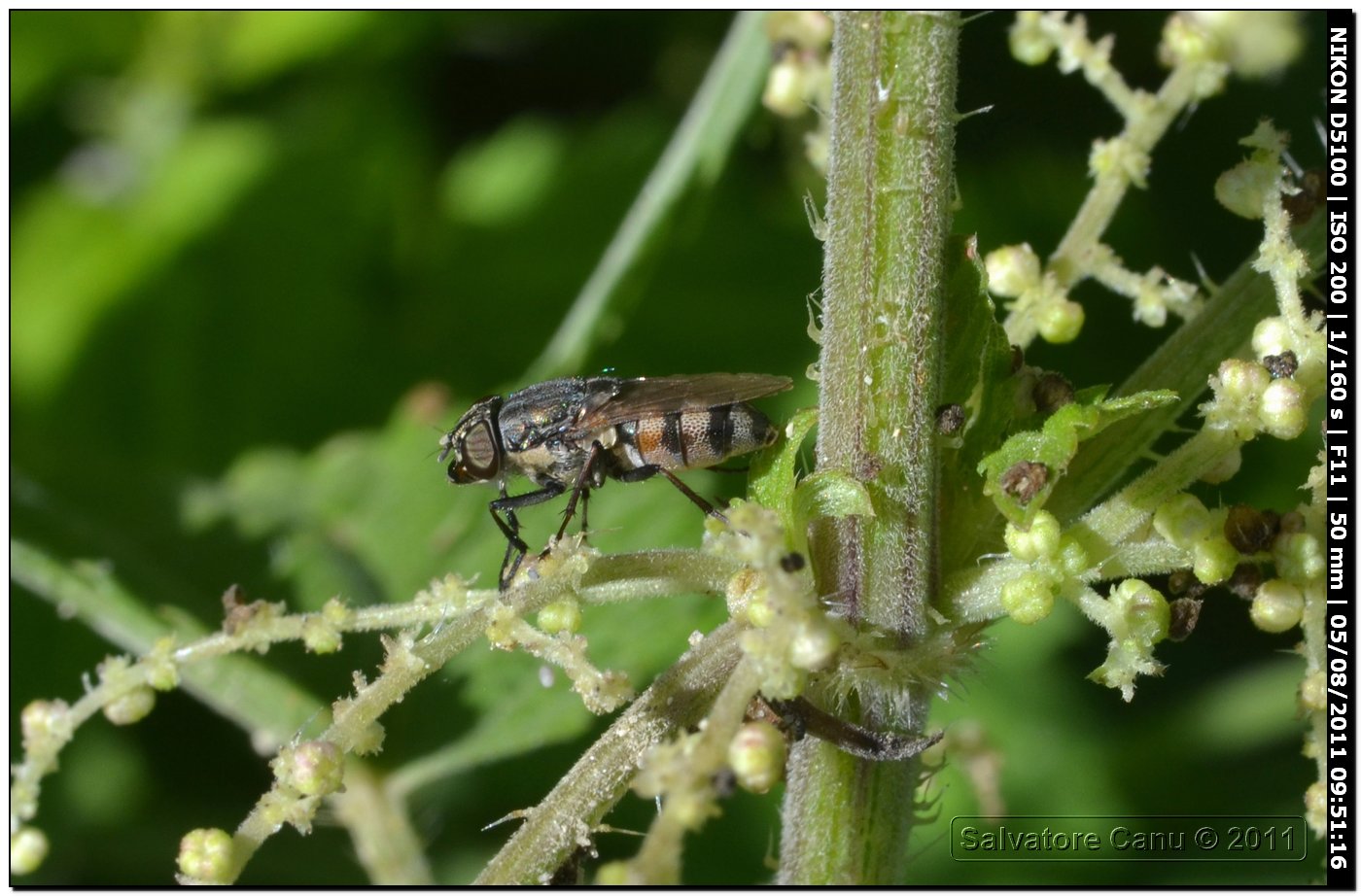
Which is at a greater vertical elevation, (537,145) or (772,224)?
(537,145)

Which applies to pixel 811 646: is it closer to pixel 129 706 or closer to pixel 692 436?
pixel 129 706

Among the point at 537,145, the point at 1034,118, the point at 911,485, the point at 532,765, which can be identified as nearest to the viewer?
the point at 911,485

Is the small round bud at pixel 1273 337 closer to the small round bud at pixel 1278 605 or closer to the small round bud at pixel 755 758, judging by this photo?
the small round bud at pixel 1278 605

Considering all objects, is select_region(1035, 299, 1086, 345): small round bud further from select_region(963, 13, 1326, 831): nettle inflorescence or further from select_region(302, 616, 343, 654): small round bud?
select_region(302, 616, 343, 654): small round bud

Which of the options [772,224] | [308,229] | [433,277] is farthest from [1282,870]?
[308,229]

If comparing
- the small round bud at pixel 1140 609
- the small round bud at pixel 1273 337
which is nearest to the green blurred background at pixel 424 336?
the small round bud at pixel 1140 609

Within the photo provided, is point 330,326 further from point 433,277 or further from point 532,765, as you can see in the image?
point 532,765
